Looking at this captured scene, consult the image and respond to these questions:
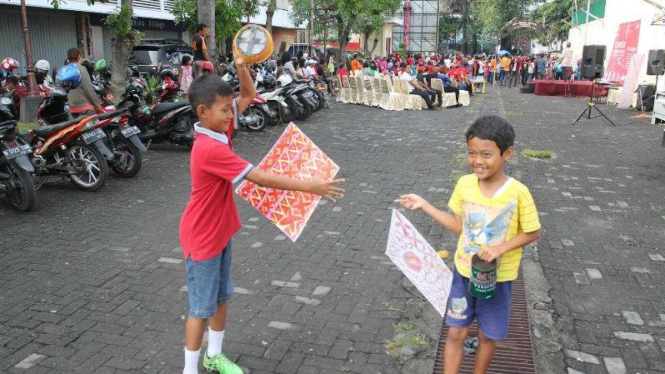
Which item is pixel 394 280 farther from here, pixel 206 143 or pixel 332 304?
pixel 206 143

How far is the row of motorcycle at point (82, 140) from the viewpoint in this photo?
6.00 m

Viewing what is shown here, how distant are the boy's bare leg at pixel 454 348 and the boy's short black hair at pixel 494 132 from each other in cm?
90

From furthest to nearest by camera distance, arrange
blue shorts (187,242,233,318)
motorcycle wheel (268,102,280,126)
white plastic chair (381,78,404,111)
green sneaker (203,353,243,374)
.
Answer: white plastic chair (381,78,404,111) < motorcycle wheel (268,102,280,126) < green sneaker (203,353,243,374) < blue shorts (187,242,233,318)

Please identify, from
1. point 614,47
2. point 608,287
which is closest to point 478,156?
point 608,287

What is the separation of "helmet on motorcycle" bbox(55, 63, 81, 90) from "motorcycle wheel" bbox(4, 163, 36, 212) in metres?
2.51

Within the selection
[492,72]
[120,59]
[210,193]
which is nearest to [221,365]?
[210,193]

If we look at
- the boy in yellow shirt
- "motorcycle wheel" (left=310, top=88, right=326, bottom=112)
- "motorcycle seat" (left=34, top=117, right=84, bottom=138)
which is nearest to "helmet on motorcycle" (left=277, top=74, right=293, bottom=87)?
"motorcycle wheel" (left=310, top=88, right=326, bottom=112)

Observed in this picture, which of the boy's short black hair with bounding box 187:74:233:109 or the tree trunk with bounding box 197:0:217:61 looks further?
the tree trunk with bounding box 197:0:217:61

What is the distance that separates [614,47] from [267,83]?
14.2 metres

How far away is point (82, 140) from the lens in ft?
22.3

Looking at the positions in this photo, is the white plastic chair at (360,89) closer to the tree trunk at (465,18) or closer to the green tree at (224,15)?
the green tree at (224,15)

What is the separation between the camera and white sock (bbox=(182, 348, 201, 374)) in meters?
2.83

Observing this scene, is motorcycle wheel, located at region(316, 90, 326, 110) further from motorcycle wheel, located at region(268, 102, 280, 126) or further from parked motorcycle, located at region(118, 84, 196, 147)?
parked motorcycle, located at region(118, 84, 196, 147)

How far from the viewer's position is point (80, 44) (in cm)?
2178
